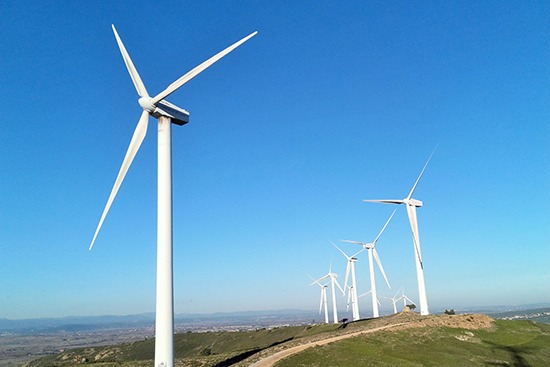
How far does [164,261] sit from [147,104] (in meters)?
15.2

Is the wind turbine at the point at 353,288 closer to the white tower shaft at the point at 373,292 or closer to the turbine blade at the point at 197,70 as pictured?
the white tower shaft at the point at 373,292

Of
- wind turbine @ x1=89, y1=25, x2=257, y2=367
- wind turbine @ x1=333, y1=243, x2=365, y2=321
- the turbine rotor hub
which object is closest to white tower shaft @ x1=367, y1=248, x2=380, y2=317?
wind turbine @ x1=333, y1=243, x2=365, y2=321

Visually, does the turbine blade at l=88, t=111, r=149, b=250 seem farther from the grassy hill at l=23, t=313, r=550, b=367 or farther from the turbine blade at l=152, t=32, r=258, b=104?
the grassy hill at l=23, t=313, r=550, b=367

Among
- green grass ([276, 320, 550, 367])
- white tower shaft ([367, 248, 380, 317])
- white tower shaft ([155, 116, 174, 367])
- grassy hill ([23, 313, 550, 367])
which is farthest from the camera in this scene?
white tower shaft ([367, 248, 380, 317])

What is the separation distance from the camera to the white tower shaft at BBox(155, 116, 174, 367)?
34.8 metres

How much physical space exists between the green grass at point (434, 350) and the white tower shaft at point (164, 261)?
17.2 metres

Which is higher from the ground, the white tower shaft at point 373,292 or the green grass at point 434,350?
the white tower shaft at point 373,292

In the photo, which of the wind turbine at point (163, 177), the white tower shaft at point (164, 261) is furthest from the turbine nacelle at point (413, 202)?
the white tower shaft at point (164, 261)

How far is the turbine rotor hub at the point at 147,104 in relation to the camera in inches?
1570

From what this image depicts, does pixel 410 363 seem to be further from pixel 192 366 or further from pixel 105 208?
pixel 105 208

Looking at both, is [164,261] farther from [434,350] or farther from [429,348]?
[429,348]

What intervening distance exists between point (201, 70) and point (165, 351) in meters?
26.9

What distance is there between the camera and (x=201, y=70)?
138ft

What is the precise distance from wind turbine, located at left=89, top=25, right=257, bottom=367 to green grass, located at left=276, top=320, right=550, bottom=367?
17489 millimetres
